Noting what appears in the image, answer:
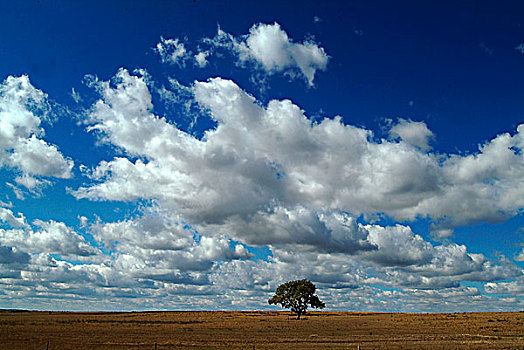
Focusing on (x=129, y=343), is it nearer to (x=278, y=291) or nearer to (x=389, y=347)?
(x=389, y=347)

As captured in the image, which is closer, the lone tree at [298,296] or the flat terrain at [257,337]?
the flat terrain at [257,337]

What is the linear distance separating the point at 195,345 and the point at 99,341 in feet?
46.0

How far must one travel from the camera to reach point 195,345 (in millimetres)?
52875

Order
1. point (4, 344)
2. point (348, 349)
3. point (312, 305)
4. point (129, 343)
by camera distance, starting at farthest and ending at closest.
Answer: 1. point (312, 305)
2. point (129, 343)
3. point (4, 344)
4. point (348, 349)

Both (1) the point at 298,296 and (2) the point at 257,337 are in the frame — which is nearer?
(2) the point at 257,337

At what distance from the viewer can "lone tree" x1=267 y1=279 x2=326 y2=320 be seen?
135m

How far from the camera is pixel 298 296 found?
13488cm

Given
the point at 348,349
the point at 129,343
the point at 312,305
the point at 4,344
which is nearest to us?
the point at 348,349

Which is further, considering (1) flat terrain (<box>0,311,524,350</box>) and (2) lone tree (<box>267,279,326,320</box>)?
(2) lone tree (<box>267,279,326,320</box>)

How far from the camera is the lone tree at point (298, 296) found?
13512 cm

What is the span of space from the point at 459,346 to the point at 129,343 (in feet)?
133

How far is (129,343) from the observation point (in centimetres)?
5447

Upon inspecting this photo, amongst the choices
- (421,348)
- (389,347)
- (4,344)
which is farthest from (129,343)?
(421,348)

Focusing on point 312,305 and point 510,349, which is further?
point 312,305
